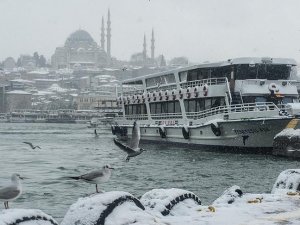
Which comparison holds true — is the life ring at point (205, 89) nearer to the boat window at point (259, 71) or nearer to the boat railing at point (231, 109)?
the boat railing at point (231, 109)

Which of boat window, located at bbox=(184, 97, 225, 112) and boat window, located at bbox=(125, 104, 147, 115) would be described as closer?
boat window, located at bbox=(184, 97, 225, 112)

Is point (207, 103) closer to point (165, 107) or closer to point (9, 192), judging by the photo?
point (165, 107)

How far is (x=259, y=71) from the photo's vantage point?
28109 millimetres

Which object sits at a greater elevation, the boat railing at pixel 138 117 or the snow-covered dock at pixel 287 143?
the boat railing at pixel 138 117

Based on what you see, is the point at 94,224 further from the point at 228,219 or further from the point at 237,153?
the point at 237,153

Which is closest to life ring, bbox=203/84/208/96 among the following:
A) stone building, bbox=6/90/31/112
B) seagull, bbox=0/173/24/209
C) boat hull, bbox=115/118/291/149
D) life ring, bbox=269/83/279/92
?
boat hull, bbox=115/118/291/149

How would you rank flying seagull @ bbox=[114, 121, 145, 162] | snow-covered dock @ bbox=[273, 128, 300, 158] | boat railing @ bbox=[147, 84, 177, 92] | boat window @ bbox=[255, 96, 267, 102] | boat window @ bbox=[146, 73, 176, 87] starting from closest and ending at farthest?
1. flying seagull @ bbox=[114, 121, 145, 162]
2. snow-covered dock @ bbox=[273, 128, 300, 158]
3. boat window @ bbox=[255, 96, 267, 102]
4. boat railing @ bbox=[147, 84, 177, 92]
5. boat window @ bbox=[146, 73, 176, 87]

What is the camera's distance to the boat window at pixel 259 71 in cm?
2798

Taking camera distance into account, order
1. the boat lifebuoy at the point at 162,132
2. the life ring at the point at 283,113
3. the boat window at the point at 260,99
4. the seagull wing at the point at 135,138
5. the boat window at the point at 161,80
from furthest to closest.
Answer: the boat window at the point at 161,80
the boat lifebuoy at the point at 162,132
the boat window at the point at 260,99
the life ring at the point at 283,113
the seagull wing at the point at 135,138

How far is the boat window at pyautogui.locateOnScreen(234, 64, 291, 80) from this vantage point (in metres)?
28.0

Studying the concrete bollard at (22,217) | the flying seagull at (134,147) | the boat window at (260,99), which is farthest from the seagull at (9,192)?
the boat window at (260,99)

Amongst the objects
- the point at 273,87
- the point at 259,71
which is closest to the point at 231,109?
the point at 273,87

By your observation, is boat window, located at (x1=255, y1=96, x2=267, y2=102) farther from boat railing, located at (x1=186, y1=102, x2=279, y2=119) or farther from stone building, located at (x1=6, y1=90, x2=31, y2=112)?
stone building, located at (x1=6, y1=90, x2=31, y2=112)

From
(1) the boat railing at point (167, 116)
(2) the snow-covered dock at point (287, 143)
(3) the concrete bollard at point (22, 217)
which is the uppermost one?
(1) the boat railing at point (167, 116)
